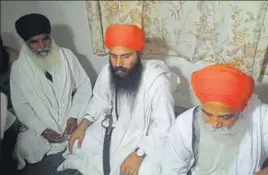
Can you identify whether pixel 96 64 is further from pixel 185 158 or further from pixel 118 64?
pixel 185 158

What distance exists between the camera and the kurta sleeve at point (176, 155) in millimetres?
1296

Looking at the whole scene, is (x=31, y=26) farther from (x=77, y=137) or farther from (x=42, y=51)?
(x=77, y=137)

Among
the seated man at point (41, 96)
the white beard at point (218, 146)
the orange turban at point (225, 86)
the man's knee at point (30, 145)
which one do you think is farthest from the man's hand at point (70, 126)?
the orange turban at point (225, 86)

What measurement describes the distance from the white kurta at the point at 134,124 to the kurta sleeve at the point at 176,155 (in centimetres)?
10

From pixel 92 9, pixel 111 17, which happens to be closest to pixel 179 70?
pixel 111 17

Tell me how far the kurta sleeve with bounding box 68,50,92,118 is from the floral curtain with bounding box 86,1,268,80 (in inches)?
12.3

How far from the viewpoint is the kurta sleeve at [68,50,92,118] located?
179 centimetres

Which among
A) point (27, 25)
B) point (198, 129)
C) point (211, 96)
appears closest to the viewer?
point (211, 96)

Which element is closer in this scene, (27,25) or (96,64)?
(27,25)

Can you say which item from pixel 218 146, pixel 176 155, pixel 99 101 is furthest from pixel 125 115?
pixel 218 146

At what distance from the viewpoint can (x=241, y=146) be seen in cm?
124

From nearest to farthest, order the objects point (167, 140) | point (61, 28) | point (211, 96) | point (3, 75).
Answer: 1. point (211, 96)
2. point (167, 140)
3. point (3, 75)
4. point (61, 28)

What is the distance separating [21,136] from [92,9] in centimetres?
79

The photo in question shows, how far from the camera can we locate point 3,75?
5.89 feet
